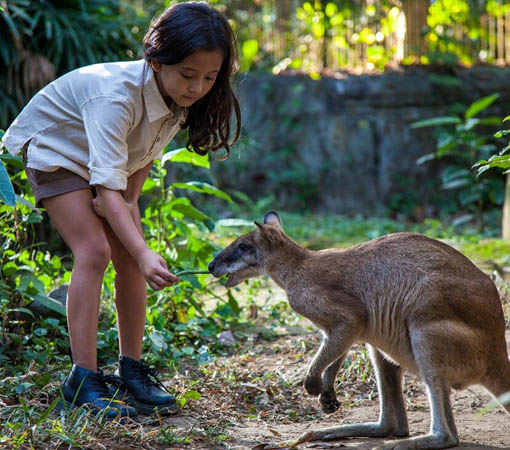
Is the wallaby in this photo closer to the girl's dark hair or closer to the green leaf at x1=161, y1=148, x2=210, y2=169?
the girl's dark hair

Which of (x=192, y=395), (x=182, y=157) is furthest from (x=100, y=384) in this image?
(x=182, y=157)

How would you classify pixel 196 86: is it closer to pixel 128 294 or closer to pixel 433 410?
pixel 128 294

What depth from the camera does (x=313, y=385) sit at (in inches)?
A: 137

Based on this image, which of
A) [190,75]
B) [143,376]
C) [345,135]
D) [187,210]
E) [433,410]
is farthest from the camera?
[345,135]

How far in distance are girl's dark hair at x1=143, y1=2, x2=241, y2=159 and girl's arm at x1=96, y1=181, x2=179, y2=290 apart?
626 millimetres

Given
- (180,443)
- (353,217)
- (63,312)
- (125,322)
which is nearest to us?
(180,443)

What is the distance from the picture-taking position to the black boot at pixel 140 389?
348cm

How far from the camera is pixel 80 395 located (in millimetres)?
3264

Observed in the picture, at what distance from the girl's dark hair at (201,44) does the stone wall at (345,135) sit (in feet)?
24.8

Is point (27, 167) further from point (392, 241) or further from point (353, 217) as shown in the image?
point (353, 217)

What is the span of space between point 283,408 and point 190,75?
1.75 meters

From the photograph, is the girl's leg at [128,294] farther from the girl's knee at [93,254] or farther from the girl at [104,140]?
the girl's knee at [93,254]

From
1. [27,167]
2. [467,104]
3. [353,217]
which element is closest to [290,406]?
[27,167]

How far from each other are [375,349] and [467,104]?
8807 millimetres
